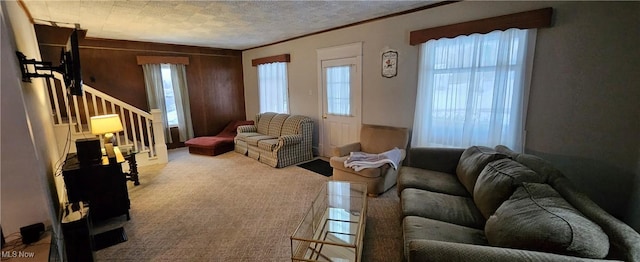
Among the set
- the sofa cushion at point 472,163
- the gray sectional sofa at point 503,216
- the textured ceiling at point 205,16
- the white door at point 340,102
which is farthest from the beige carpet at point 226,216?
the textured ceiling at point 205,16

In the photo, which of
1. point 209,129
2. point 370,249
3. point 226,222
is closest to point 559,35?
point 370,249

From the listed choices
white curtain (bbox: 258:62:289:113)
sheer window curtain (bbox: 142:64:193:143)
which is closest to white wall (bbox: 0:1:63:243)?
sheer window curtain (bbox: 142:64:193:143)

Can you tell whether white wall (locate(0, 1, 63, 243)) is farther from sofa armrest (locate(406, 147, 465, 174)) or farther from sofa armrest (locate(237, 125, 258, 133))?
sofa armrest (locate(237, 125, 258, 133))

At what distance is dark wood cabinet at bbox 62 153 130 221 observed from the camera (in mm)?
2471

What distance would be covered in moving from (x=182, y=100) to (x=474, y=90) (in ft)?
18.2

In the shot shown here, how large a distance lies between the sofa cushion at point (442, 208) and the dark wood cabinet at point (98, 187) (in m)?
2.77

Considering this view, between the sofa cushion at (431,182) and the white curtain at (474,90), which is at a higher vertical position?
the white curtain at (474,90)

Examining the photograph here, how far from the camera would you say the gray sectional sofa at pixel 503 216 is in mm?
1179

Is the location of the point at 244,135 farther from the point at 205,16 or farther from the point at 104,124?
the point at 205,16

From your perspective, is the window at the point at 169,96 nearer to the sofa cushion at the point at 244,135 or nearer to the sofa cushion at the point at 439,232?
the sofa cushion at the point at 244,135

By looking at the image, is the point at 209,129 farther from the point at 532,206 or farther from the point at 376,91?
the point at 532,206

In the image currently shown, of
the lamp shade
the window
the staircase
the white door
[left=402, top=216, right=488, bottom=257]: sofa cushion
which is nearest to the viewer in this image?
[left=402, top=216, right=488, bottom=257]: sofa cushion

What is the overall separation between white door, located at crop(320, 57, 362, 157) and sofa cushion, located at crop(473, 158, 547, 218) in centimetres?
245

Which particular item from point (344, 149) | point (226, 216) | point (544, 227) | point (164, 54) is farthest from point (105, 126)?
point (544, 227)
